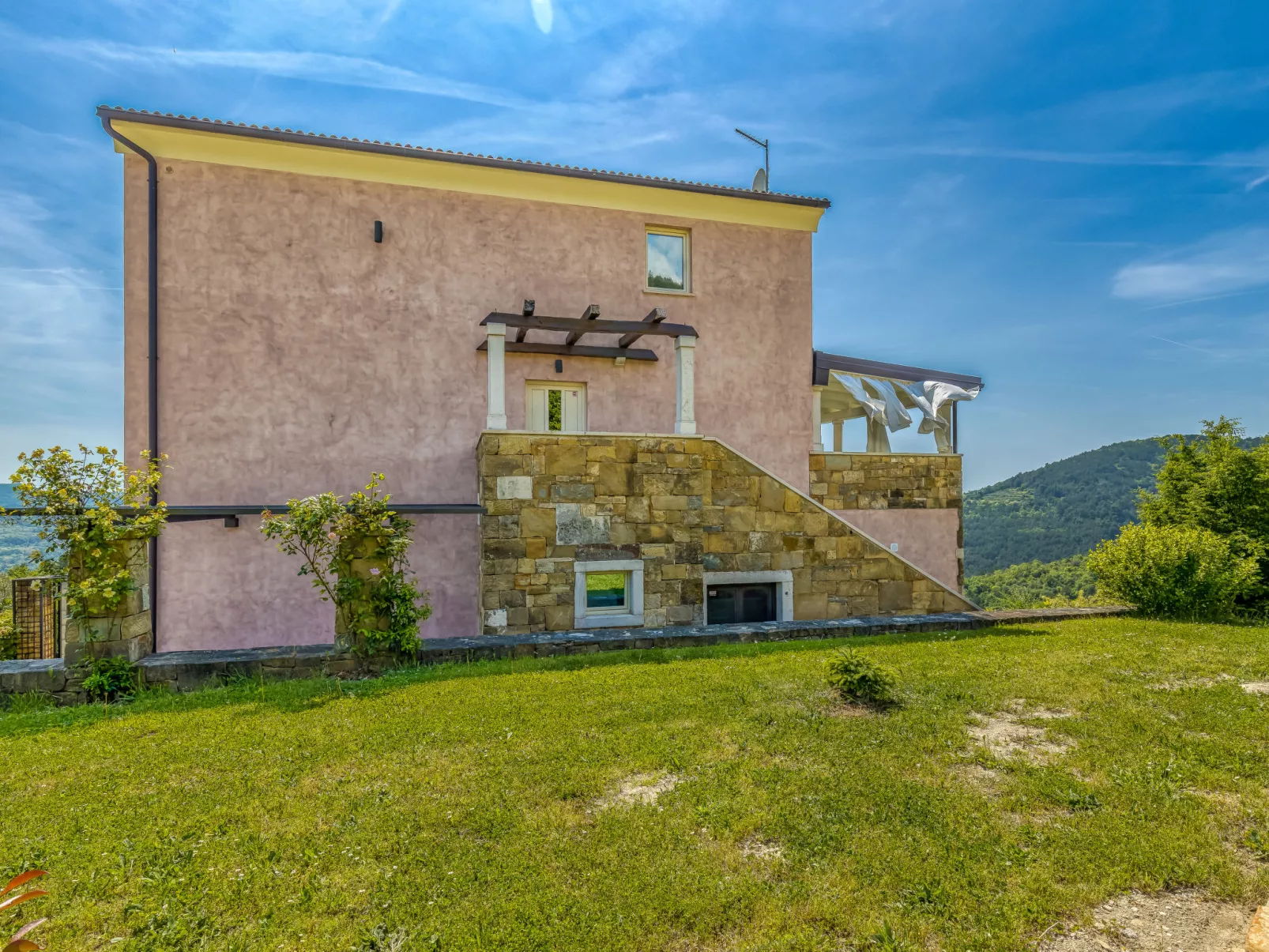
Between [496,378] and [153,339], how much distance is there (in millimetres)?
5342

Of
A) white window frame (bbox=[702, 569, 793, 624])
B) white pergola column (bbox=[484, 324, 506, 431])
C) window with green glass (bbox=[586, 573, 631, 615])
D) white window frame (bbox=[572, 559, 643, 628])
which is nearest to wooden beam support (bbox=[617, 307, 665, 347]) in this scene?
white pergola column (bbox=[484, 324, 506, 431])

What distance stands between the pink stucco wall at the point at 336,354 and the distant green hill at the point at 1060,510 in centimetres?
4982

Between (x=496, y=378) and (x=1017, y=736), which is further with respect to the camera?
(x=496, y=378)

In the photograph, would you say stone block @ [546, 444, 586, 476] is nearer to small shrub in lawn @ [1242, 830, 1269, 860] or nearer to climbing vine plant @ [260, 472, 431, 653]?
climbing vine plant @ [260, 472, 431, 653]

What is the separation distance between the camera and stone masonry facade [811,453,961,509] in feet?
42.0

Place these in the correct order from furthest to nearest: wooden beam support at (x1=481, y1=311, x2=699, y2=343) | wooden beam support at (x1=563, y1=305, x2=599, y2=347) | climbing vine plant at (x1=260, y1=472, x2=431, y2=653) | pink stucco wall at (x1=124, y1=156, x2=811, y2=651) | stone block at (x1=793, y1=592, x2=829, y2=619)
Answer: stone block at (x1=793, y1=592, x2=829, y2=619) < pink stucco wall at (x1=124, y1=156, x2=811, y2=651) < wooden beam support at (x1=481, y1=311, x2=699, y2=343) < wooden beam support at (x1=563, y1=305, x2=599, y2=347) < climbing vine plant at (x1=260, y1=472, x2=431, y2=653)

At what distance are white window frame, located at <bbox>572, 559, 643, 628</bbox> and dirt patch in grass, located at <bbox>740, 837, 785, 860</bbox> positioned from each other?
561 centimetres

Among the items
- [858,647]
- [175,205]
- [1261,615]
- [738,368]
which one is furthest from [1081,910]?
[175,205]

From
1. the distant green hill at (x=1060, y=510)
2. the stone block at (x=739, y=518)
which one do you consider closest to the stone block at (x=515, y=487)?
the stone block at (x=739, y=518)

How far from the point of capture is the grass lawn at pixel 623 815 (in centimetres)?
289

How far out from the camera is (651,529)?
919 cm

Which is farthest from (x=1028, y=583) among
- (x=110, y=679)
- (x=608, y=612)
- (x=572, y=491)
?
(x=110, y=679)

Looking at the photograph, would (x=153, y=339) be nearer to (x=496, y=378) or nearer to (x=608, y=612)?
(x=496, y=378)

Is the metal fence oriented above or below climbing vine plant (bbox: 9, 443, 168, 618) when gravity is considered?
below
